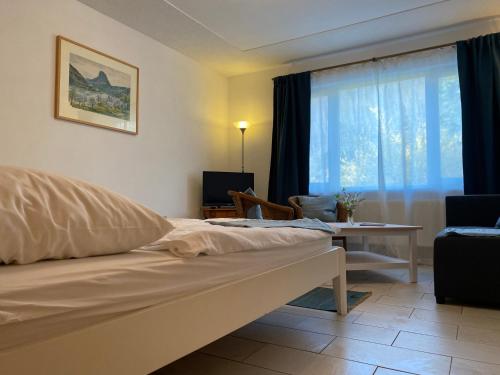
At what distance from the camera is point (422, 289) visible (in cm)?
282

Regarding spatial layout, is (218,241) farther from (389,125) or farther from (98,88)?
(389,125)

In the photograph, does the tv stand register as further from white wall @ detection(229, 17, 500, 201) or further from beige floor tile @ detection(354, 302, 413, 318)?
beige floor tile @ detection(354, 302, 413, 318)

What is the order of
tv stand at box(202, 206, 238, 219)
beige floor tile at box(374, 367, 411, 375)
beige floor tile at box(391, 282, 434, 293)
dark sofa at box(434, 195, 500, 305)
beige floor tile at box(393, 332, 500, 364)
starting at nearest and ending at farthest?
beige floor tile at box(374, 367, 411, 375) < beige floor tile at box(393, 332, 500, 364) < dark sofa at box(434, 195, 500, 305) < beige floor tile at box(391, 282, 434, 293) < tv stand at box(202, 206, 238, 219)

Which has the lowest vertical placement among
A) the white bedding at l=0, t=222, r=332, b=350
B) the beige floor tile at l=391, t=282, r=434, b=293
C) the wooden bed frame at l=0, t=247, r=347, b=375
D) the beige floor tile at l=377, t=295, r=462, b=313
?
the beige floor tile at l=391, t=282, r=434, b=293

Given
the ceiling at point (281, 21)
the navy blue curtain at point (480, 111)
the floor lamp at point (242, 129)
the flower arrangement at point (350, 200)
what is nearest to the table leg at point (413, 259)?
the flower arrangement at point (350, 200)

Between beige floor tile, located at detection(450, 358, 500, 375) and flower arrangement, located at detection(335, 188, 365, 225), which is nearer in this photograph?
beige floor tile, located at detection(450, 358, 500, 375)

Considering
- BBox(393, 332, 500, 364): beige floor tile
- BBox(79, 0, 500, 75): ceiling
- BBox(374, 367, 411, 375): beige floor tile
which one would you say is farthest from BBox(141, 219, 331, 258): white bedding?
BBox(79, 0, 500, 75): ceiling

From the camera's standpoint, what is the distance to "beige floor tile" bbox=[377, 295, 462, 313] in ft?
7.52

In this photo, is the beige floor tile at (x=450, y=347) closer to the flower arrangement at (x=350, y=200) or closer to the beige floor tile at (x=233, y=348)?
the beige floor tile at (x=233, y=348)

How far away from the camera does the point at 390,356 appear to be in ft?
5.13

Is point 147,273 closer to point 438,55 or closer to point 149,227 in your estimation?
point 149,227

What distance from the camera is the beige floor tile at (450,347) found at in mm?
1552

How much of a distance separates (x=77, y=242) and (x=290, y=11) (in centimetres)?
338

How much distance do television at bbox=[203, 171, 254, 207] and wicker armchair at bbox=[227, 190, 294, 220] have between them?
1.17 m
